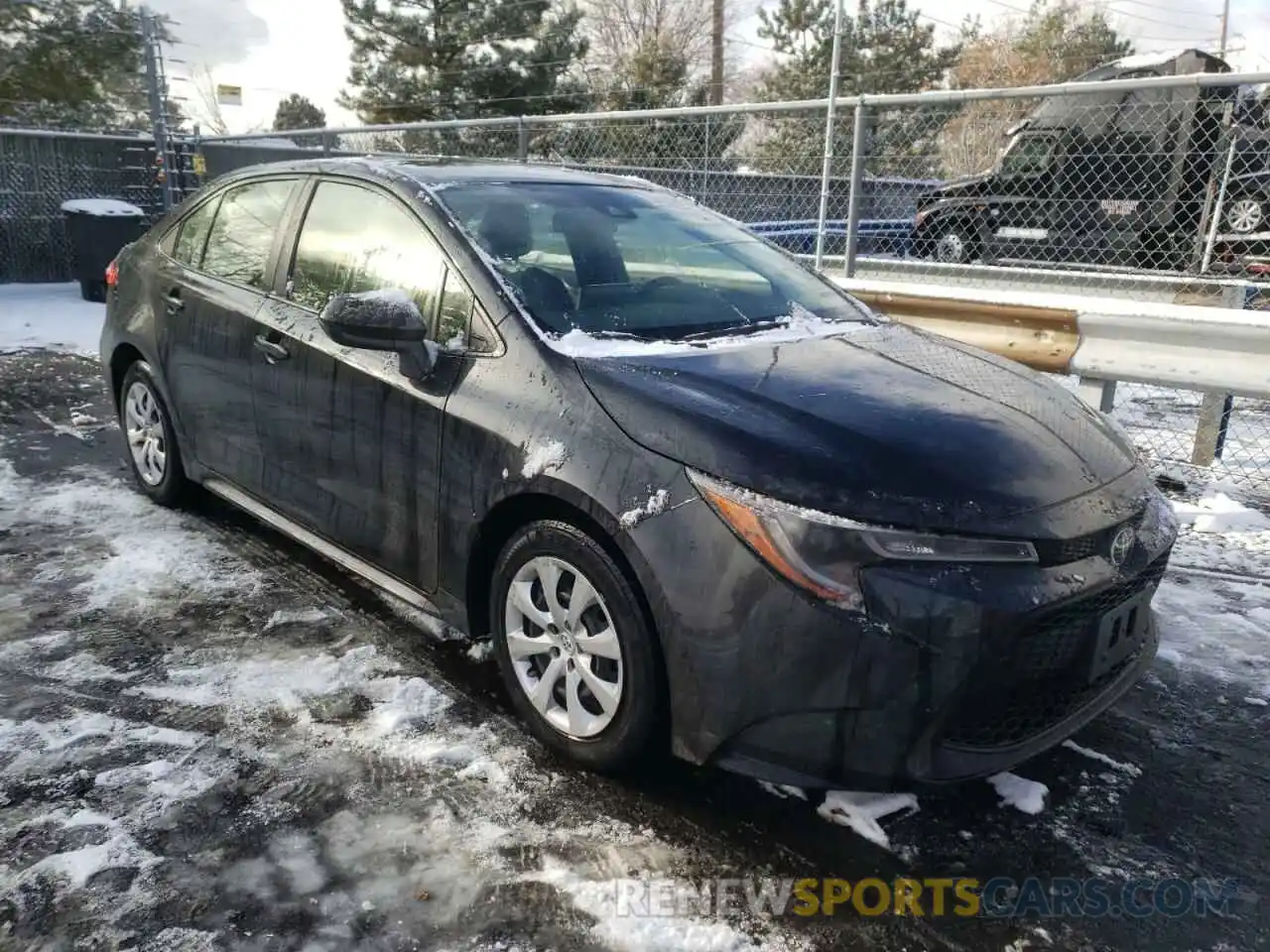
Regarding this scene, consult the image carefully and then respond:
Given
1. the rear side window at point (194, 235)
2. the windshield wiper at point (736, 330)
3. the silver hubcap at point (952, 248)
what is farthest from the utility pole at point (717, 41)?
the windshield wiper at point (736, 330)

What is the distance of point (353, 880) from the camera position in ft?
7.23

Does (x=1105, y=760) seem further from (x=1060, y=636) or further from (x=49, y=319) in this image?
(x=49, y=319)

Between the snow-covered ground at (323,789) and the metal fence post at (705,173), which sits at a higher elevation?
the metal fence post at (705,173)

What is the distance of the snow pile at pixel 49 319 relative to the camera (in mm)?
9086

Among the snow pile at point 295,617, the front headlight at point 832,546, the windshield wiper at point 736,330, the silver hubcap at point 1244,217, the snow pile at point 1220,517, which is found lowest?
the snow pile at point 295,617

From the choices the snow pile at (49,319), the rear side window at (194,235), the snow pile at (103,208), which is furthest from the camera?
the snow pile at (103,208)

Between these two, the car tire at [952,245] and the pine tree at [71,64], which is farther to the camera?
the pine tree at [71,64]

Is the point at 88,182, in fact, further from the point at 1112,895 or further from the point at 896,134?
the point at 1112,895

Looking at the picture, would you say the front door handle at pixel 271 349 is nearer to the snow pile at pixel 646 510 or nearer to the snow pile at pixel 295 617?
the snow pile at pixel 295 617

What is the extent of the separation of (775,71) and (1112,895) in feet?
119

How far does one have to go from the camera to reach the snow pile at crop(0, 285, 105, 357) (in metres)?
9.09

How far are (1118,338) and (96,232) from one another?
1108 cm

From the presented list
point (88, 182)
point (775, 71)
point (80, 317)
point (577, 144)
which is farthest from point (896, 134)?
point (775, 71)

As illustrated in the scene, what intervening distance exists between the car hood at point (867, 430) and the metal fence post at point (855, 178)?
3431 mm
